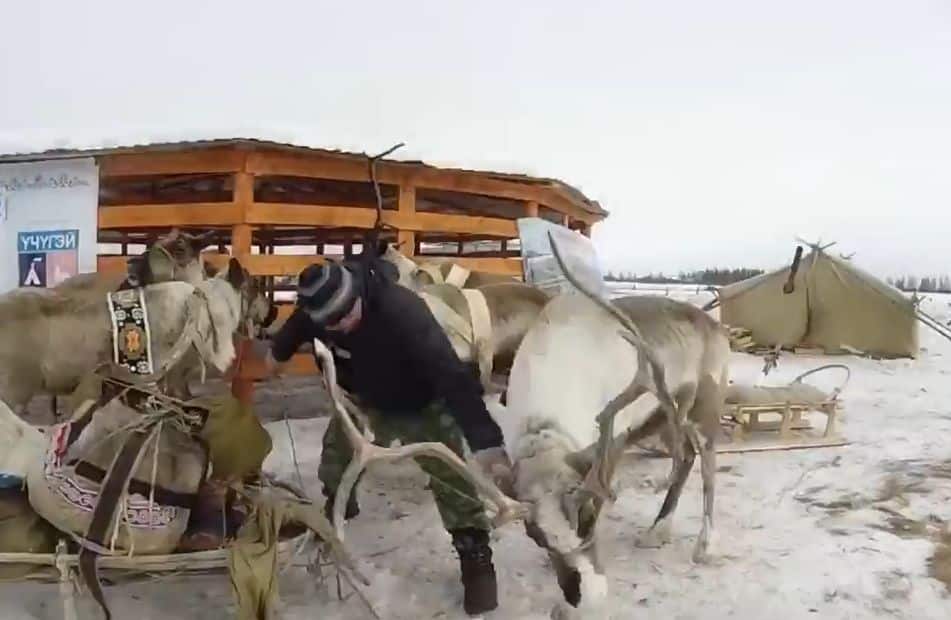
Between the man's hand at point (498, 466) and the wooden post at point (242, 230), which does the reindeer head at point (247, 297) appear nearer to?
the wooden post at point (242, 230)

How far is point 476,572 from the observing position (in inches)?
137

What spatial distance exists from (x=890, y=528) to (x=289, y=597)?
283cm

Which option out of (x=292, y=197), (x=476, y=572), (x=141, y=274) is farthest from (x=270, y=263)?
(x=476, y=572)

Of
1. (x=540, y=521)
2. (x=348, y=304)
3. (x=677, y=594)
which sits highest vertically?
(x=348, y=304)

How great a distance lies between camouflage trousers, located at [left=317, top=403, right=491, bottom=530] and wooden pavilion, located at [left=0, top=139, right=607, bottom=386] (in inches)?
93.7

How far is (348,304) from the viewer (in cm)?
333

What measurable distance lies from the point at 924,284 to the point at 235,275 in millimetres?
17420

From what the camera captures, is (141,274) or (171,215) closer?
(141,274)

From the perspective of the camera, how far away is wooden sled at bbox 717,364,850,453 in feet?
20.6

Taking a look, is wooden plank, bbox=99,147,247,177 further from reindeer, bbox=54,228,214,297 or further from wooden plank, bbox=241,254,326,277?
wooden plank, bbox=241,254,326,277

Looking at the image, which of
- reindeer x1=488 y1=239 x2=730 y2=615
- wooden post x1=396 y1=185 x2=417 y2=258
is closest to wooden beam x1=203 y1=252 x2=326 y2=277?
wooden post x1=396 y1=185 x2=417 y2=258

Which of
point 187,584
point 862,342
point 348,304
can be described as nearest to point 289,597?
point 187,584

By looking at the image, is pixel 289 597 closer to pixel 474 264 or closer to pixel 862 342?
pixel 474 264

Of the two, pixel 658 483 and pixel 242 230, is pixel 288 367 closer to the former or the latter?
pixel 242 230
